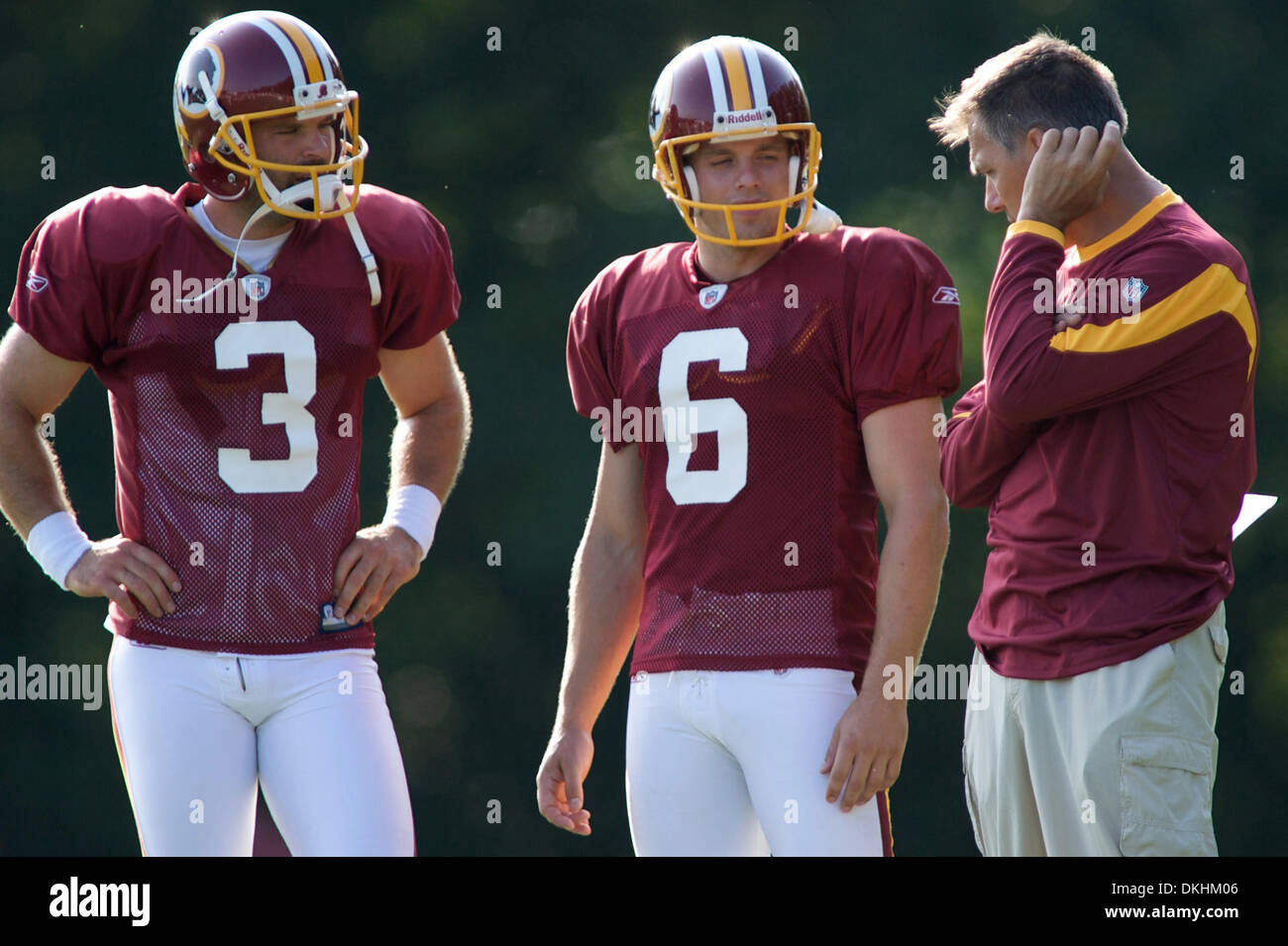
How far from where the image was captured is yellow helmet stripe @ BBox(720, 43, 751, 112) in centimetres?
243

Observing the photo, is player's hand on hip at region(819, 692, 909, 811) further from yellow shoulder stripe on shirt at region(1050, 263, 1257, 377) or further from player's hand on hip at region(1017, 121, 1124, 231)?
player's hand on hip at region(1017, 121, 1124, 231)

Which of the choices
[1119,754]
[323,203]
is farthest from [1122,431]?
[323,203]

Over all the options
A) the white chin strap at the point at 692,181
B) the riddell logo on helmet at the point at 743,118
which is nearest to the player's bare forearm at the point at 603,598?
the white chin strap at the point at 692,181

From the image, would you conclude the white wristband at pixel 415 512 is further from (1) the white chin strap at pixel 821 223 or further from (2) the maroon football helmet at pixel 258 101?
(1) the white chin strap at pixel 821 223

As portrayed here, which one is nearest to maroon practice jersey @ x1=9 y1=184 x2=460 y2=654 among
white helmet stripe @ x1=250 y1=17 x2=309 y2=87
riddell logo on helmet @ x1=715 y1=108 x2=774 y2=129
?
white helmet stripe @ x1=250 y1=17 x2=309 y2=87

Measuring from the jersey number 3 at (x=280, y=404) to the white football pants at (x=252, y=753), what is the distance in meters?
0.26

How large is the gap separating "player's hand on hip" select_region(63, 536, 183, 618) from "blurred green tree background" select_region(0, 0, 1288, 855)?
2.91 metres

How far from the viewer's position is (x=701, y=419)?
→ 7.89ft

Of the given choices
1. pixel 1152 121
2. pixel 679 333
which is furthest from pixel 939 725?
pixel 679 333

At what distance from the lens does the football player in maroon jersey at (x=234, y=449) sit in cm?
240

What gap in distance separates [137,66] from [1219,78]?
3.56 metres

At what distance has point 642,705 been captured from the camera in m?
2.40

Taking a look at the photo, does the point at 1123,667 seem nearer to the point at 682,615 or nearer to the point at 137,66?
the point at 682,615

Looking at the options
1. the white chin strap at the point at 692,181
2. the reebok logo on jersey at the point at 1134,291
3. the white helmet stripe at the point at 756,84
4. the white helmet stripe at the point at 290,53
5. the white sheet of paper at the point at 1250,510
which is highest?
the white helmet stripe at the point at 290,53
